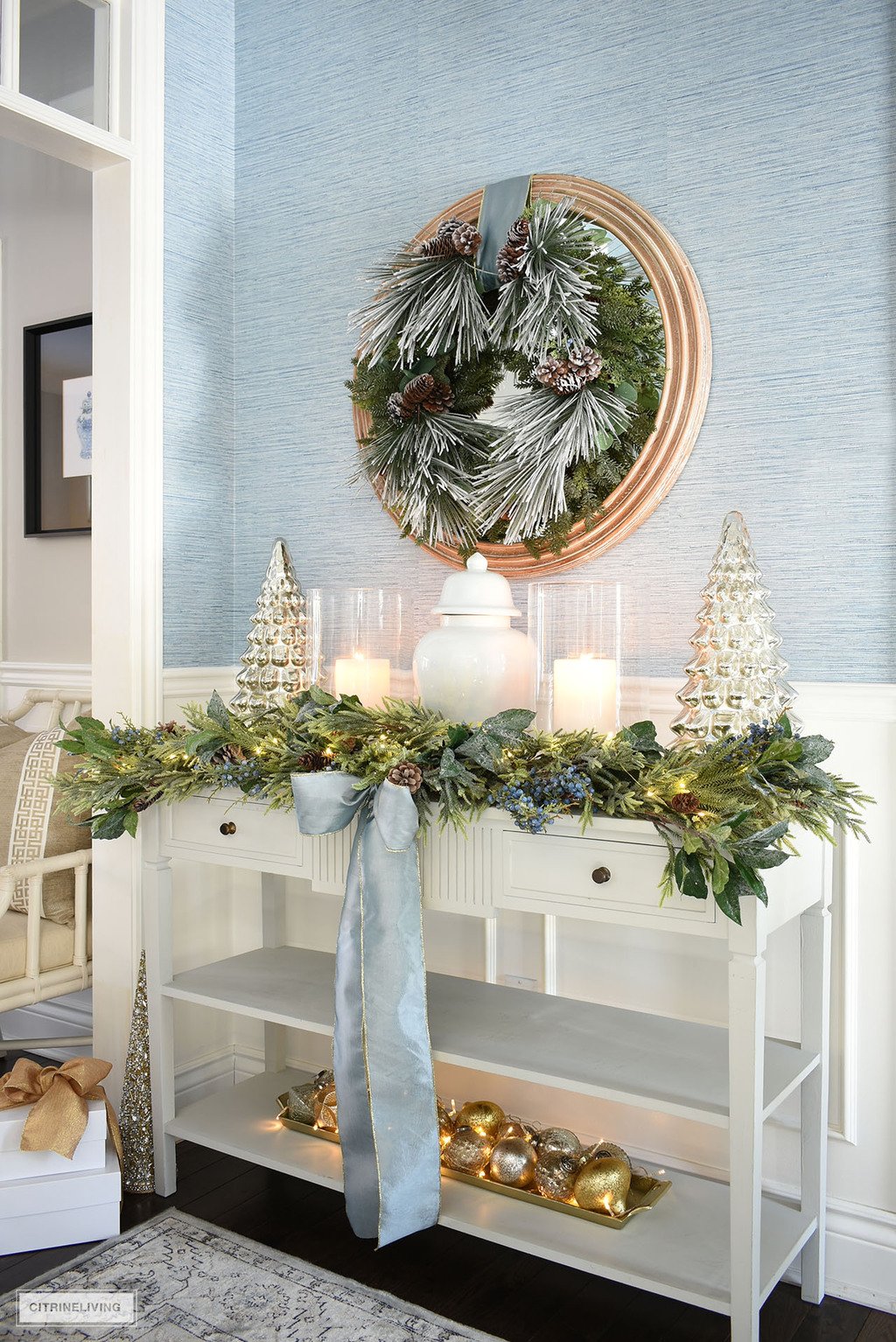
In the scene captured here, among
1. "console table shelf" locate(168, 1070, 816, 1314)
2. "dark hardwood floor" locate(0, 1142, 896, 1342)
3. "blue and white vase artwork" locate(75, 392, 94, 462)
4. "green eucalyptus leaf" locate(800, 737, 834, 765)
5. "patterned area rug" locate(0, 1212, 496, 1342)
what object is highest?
"blue and white vase artwork" locate(75, 392, 94, 462)

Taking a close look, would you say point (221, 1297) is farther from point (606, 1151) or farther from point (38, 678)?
point (38, 678)

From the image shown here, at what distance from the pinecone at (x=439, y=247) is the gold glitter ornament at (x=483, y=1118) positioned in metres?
1.67

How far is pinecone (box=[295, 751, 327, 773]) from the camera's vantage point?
5.64 feet

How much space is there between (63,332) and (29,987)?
183cm

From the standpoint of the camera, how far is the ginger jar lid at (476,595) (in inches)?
72.3

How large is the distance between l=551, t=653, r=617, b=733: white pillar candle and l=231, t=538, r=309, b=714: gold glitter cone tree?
1.98 ft

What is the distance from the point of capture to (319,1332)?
1.61 meters

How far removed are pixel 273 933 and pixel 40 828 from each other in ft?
1.91

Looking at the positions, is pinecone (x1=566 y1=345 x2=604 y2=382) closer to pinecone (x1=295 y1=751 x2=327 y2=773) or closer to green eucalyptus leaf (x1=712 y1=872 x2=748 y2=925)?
pinecone (x1=295 y1=751 x2=327 y2=773)

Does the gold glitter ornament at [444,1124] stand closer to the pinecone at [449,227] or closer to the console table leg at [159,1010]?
the console table leg at [159,1010]

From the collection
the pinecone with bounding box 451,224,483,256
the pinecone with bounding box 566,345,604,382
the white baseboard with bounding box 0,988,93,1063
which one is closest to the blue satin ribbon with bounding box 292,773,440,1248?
the pinecone with bounding box 566,345,604,382

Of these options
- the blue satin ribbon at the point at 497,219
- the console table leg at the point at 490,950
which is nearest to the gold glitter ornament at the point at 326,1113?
the console table leg at the point at 490,950

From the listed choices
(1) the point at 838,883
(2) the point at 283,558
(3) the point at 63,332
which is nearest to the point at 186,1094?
(2) the point at 283,558

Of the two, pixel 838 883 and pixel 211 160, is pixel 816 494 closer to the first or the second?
pixel 838 883
